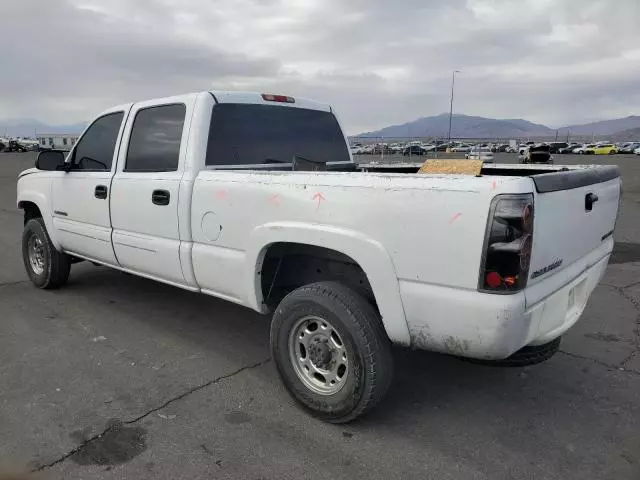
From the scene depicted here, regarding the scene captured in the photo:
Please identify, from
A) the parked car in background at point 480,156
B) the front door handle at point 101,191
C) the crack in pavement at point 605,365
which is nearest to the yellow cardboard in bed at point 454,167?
the crack in pavement at point 605,365

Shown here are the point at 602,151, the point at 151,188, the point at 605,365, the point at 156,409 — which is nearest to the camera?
the point at 156,409

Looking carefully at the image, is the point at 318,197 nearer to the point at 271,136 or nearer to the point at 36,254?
the point at 271,136

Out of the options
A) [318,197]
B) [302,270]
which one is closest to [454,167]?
[318,197]

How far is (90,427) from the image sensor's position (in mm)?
3059

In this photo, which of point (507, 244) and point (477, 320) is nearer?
point (507, 244)

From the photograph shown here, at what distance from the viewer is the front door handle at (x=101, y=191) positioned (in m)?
4.58

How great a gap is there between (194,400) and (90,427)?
621 mm

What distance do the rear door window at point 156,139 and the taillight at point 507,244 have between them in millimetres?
2428

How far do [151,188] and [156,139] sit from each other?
0.45 meters

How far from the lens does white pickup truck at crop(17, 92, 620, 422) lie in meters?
2.48

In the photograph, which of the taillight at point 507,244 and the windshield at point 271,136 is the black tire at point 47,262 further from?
the taillight at point 507,244

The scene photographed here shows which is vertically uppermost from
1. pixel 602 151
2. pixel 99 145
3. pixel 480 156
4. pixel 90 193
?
pixel 99 145

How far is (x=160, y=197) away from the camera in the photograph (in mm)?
3953

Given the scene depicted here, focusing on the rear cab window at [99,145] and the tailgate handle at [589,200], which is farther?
the rear cab window at [99,145]
